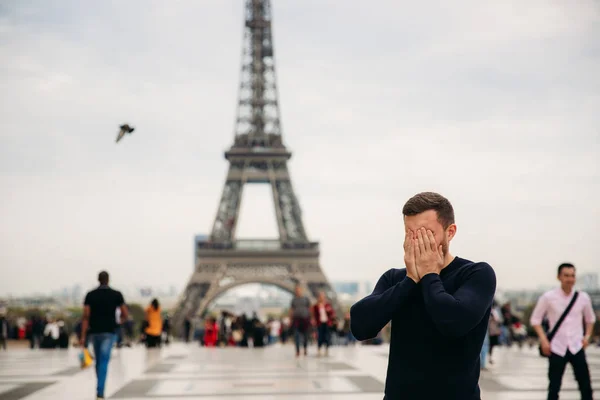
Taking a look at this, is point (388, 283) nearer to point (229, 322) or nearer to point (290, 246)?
point (229, 322)

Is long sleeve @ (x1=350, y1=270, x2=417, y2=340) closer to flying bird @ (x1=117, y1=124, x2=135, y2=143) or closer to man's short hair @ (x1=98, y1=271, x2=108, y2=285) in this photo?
man's short hair @ (x1=98, y1=271, x2=108, y2=285)

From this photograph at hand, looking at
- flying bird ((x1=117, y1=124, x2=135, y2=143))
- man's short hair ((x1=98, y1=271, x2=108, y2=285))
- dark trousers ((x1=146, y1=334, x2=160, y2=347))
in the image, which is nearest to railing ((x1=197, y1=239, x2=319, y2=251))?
dark trousers ((x1=146, y1=334, x2=160, y2=347))

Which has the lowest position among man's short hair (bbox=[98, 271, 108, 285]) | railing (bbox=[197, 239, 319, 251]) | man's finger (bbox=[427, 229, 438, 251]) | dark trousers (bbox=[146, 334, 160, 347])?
dark trousers (bbox=[146, 334, 160, 347])

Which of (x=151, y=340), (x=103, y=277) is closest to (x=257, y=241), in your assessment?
(x=151, y=340)

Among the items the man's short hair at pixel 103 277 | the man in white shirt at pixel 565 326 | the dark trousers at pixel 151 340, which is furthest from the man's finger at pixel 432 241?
the dark trousers at pixel 151 340

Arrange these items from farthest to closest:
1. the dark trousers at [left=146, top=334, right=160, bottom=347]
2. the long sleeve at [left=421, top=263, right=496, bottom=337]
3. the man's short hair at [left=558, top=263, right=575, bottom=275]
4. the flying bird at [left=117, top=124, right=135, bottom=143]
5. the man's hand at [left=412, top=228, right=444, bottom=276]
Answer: the dark trousers at [left=146, top=334, right=160, bottom=347], the flying bird at [left=117, top=124, right=135, bottom=143], the man's short hair at [left=558, top=263, right=575, bottom=275], the man's hand at [left=412, top=228, right=444, bottom=276], the long sleeve at [left=421, top=263, right=496, bottom=337]

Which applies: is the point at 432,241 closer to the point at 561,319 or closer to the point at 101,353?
the point at 561,319
